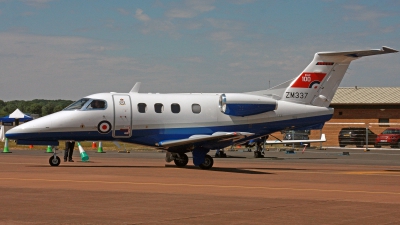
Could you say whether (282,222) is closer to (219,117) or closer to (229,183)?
(229,183)

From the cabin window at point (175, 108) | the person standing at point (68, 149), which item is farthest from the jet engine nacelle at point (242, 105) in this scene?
the person standing at point (68, 149)

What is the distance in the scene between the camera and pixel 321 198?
14.8 m

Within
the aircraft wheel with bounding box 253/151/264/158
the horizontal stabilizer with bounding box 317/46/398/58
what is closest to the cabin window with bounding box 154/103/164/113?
the horizontal stabilizer with bounding box 317/46/398/58

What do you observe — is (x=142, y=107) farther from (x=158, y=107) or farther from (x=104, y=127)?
(x=104, y=127)

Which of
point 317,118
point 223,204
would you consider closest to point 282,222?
point 223,204

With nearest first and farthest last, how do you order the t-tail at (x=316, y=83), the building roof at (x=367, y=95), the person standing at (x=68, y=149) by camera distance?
the t-tail at (x=316, y=83) → the person standing at (x=68, y=149) → the building roof at (x=367, y=95)

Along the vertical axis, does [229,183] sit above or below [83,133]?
below

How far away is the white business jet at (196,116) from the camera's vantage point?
2517 centimetres

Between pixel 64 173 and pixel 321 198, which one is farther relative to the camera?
pixel 64 173

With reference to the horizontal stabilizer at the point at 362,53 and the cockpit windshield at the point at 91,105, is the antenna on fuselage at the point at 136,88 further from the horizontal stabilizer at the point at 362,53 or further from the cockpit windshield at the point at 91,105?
the horizontal stabilizer at the point at 362,53

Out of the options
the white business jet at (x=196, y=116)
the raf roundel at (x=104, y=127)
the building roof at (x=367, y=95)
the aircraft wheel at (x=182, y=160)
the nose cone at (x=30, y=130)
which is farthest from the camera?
the building roof at (x=367, y=95)

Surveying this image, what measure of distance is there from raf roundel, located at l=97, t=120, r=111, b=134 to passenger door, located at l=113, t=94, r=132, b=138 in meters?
0.23

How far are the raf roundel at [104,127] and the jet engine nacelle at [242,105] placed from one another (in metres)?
4.67

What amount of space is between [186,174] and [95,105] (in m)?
5.38
